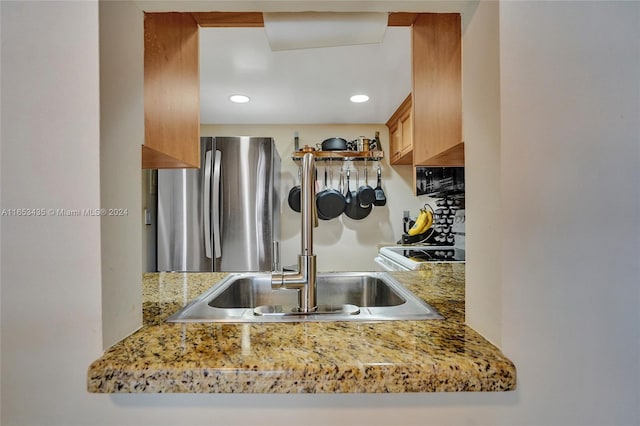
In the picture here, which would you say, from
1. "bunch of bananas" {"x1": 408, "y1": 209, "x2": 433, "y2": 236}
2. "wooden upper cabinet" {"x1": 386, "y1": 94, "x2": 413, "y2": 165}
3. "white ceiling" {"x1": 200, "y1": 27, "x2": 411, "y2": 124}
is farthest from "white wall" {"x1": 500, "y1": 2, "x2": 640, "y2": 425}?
"bunch of bananas" {"x1": 408, "y1": 209, "x2": 433, "y2": 236}

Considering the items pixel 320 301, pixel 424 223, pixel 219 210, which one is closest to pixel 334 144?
pixel 424 223

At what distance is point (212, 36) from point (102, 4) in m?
1.15

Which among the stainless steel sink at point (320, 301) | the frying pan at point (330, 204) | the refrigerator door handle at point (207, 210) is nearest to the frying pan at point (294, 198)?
the frying pan at point (330, 204)

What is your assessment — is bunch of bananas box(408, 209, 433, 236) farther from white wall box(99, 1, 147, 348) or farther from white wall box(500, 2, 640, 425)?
white wall box(99, 1, 147, 348)

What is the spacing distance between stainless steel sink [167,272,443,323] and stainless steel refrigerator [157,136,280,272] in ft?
4.15

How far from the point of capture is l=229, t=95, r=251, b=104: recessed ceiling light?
7.84 ft

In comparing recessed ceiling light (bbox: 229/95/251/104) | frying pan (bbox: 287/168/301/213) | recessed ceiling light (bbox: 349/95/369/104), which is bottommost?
frying pan (bbox: 287/168/301/213)

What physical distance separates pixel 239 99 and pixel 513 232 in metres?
2.32

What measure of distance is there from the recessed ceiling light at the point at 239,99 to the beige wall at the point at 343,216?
669 mm

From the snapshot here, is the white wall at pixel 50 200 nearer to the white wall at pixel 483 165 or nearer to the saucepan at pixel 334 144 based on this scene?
the white wall at pixel 483 165

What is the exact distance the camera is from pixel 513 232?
21.0 inches

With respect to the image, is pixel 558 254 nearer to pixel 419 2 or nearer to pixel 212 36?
pixel 419 2

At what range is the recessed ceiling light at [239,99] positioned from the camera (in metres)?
2.39

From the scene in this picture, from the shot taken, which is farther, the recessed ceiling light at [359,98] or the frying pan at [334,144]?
the frying pan at [334,144]
